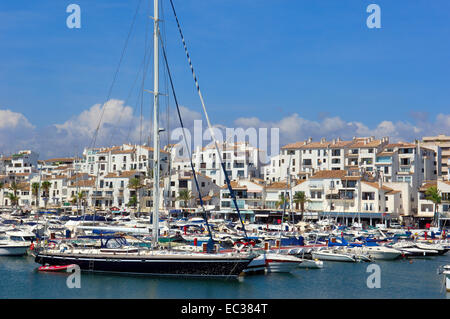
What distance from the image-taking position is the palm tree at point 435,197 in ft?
270

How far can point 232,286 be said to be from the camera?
34.2m

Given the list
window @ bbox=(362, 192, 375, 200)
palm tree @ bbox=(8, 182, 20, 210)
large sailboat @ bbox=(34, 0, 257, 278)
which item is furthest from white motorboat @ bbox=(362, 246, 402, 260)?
palm tree @ bbox=(8, 182, 20, 210)

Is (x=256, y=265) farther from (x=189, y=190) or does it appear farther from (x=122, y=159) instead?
(x=122, y=159)

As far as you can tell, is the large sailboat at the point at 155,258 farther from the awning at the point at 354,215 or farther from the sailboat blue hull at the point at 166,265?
the awning at the point at 354,215

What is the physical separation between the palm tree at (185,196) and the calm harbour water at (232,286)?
5550cm

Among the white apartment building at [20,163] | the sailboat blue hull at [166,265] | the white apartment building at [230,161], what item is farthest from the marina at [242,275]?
the white apartment building at [20,163]

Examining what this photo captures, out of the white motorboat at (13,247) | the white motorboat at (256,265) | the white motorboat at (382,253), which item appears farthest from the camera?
the white motorboat at (382,253)

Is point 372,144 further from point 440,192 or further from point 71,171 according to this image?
point 71,171

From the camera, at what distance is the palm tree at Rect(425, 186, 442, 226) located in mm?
82312

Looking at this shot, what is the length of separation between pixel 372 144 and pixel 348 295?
7099 cm

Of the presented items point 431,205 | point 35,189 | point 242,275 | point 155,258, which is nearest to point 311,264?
point 242,275

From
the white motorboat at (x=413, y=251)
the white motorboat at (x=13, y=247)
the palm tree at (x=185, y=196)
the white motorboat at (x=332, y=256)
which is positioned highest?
the palm tree at (x=185, y=196)

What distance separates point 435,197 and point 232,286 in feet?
190
